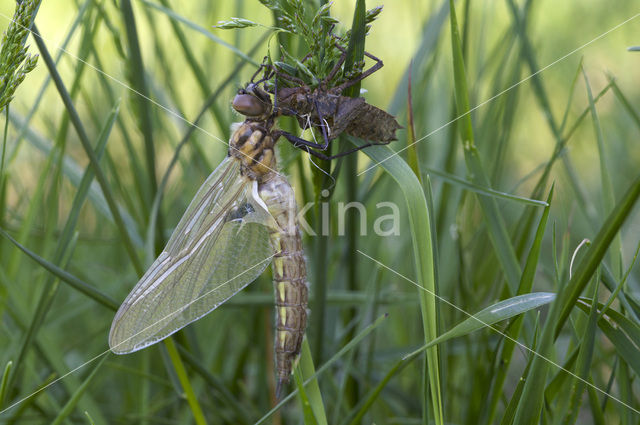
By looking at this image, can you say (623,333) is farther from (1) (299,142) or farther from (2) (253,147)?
(2) (253,147)

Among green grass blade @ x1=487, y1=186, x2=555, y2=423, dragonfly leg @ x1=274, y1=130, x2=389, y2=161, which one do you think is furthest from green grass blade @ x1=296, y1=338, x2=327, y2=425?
dragonfly leg @ x1=274, y1=130, x2=389, y2=161

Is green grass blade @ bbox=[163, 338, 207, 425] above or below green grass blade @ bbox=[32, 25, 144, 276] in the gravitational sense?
below

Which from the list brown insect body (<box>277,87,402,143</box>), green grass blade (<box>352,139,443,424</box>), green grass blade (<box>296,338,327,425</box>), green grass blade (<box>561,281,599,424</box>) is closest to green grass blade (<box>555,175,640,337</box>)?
green grass blade (<box>561,281,599,424</box>)

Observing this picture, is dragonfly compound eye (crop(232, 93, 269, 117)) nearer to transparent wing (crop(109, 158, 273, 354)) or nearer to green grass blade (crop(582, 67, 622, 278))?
transparent wing (crop(109, 158, 273, 354))

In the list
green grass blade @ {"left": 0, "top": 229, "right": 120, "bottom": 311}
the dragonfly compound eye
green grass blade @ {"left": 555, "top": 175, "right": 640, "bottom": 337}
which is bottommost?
green grass blade @ {"left": 0, "top": 229, "right": 120, "bottom": 311}

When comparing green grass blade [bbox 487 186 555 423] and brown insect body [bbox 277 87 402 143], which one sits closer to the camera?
green grass blade [bbox 487 186 555 423]

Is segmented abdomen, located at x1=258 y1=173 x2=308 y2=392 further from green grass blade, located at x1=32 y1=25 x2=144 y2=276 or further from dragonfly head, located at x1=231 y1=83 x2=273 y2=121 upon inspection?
green grass blade, located at x1=32 y1=25 x2=144 y2=276

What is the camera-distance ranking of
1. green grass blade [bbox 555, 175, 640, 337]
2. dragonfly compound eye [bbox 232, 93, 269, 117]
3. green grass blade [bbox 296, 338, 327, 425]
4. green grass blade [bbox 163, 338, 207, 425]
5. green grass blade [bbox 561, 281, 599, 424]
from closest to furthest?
green grass blade [bbox 555, 175, 640, 337]
green grass blade [bbox 561, 281, 599, 424]
green grass blade [bbox 296, 338, 327, 425]
green grass blade [bbox 163, 338, 207, 425]
dragonfly compound eye [bbox 232, 93, 269, 117]

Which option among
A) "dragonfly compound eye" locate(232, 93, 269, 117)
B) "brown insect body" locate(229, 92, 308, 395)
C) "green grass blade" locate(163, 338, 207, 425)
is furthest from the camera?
"dragonfly compound eye" locate(232, 93, 269, 117)

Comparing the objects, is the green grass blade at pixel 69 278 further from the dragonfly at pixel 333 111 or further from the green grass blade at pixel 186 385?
the dragonfly at pixel 333 111
